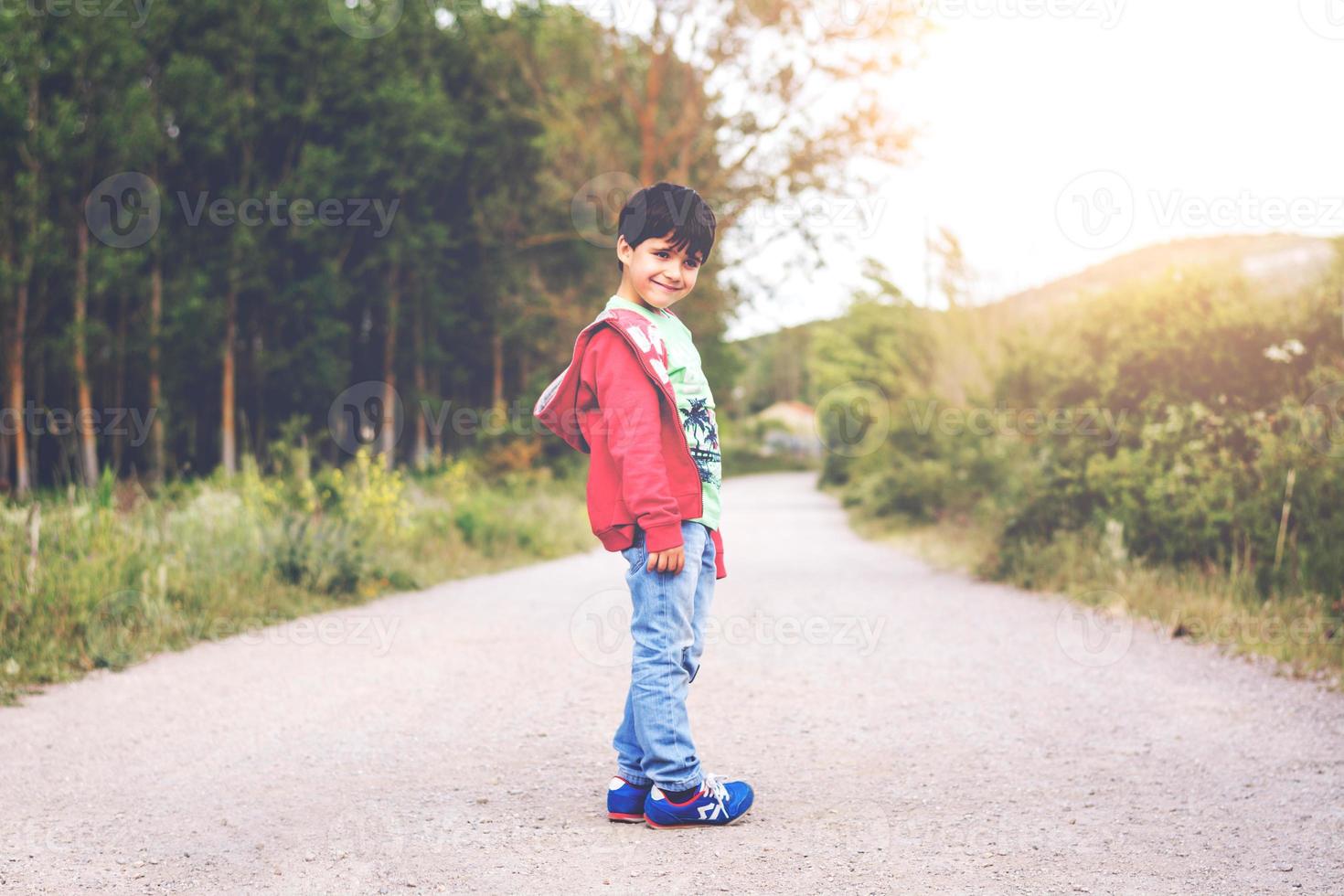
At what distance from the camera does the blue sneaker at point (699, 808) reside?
131 inches

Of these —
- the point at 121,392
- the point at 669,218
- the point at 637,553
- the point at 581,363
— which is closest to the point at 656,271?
the point at 669,218

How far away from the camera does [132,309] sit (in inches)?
701

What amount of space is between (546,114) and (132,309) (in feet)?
28.6

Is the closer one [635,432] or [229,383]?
[635,432]

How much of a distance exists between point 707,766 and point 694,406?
1462 mm

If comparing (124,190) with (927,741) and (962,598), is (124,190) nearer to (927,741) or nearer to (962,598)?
(962,598)

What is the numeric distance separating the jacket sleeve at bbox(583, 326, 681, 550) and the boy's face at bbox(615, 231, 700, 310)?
201 mm

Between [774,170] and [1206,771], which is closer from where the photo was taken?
[1206,771]

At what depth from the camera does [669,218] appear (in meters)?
3.37

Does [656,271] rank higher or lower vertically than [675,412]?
higher

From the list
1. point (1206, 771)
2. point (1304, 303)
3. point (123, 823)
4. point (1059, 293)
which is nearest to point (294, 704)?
point (123, 823)

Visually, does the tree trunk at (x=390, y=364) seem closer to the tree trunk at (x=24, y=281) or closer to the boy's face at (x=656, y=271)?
the tree trunk at (x=24, y=281)

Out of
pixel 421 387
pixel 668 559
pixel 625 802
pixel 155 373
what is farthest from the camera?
pixel 421 387

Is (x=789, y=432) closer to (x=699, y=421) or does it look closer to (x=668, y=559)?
(x=699, y=421)
